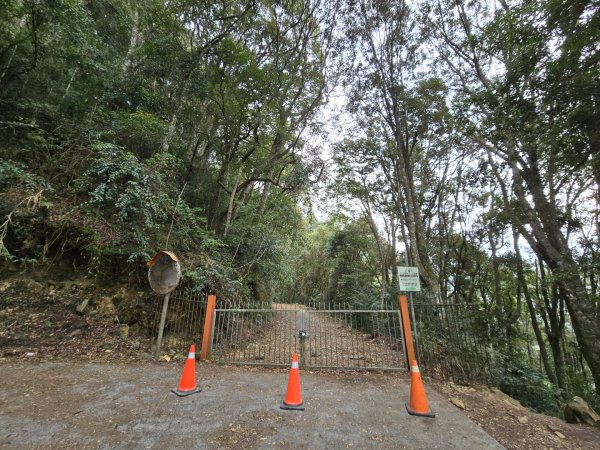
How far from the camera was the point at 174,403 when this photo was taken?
3.27 metres

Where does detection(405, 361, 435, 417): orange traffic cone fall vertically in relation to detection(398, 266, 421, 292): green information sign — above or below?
below

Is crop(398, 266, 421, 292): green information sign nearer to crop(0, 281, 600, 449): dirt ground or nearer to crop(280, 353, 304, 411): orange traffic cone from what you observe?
crop(0, 281, 600, 449): dirt ground

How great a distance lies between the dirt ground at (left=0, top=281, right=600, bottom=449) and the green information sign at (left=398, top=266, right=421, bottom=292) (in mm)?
1601

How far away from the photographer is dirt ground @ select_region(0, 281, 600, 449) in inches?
102

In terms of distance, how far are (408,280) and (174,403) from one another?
14.1 feet

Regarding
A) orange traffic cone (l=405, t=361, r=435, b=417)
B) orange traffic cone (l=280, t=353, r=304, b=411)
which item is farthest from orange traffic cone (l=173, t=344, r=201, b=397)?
orange traffic cone (l=405, t=361, r=435, b=417)

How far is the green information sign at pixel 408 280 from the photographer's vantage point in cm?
491

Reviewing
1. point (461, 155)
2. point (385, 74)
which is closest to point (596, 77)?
point (385, 74)

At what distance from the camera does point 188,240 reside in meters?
6.63

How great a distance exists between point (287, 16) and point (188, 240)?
345 inches

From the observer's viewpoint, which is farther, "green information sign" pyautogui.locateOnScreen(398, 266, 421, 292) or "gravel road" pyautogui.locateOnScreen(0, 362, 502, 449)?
"green information sign" pyautogui.locateOnScreen(398, 266, 421, 292)

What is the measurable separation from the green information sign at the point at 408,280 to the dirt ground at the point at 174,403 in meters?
1.60

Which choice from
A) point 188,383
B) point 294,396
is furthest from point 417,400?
point 188,383

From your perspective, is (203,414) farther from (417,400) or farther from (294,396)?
(417,400)
